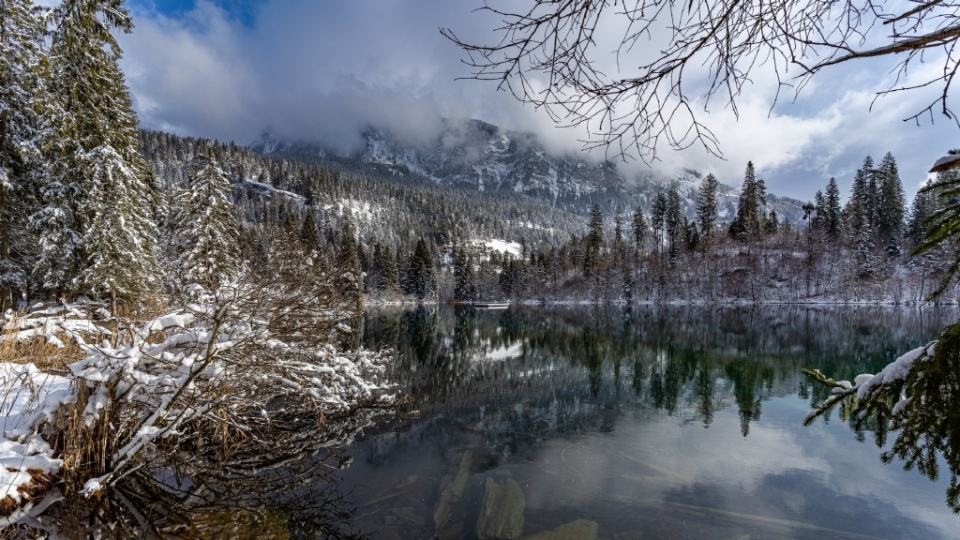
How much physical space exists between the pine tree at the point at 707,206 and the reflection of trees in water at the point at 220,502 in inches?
3035

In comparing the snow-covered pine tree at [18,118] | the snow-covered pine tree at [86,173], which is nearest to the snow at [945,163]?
the snow-covered pine tree at [86,173]

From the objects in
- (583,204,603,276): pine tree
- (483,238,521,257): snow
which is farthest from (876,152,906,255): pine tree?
(483,238,521,257): snow

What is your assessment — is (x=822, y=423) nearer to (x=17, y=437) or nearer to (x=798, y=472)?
(x=798, y=472)

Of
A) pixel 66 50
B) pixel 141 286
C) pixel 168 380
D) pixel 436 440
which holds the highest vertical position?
pixel 66 50

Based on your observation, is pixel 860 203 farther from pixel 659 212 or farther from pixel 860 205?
pixel 659 212

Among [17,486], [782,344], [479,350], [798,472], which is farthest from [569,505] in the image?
[782,344]

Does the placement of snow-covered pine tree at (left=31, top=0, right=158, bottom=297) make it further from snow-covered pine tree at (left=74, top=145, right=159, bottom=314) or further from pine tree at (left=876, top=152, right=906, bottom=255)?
pine tree at (left=876, top=152, right=906, bottom=255)

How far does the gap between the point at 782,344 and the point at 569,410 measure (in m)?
20.9

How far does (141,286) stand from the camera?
15.9 m

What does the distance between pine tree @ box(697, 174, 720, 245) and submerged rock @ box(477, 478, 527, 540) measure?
7537 cm

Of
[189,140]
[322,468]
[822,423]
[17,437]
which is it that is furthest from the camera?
[189,140]

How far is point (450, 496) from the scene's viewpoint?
6.84 m

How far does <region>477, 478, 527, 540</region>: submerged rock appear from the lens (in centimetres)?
576

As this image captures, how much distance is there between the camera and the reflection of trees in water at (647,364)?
14.1 meters
